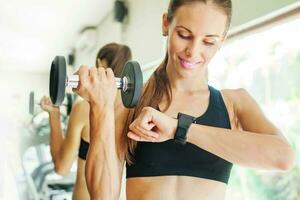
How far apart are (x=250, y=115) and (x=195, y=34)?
254mm

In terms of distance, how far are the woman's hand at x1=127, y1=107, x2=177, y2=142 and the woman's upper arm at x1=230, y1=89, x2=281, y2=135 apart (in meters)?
0.28

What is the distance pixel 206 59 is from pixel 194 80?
145mm

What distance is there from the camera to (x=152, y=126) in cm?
73

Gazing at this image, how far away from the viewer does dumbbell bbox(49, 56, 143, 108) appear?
0.71 meters

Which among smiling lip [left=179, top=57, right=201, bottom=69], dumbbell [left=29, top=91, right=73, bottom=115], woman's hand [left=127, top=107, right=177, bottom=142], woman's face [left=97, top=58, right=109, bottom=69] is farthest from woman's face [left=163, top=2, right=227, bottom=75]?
dumbbell [left=29, top=91, right=73, bottom=115]

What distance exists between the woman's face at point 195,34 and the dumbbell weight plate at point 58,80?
305mm

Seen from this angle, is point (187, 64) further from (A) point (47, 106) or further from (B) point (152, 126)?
(A) point (47, 106)

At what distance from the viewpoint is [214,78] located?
1.71 m

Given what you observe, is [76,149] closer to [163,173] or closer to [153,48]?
[153,48]

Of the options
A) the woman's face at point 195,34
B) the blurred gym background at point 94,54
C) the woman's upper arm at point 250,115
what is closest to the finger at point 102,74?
the woman's face at point 195,34

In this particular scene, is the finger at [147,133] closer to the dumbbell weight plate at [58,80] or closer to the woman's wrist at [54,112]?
the dumbbell weight plate at [58,80]

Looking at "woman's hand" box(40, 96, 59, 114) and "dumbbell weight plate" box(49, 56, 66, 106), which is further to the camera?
"woman's hand" box(40, 96, 59, 114)

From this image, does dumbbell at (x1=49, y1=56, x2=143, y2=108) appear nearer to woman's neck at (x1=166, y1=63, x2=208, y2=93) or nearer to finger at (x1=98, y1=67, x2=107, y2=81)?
finger at (x1=98, y1=67, x2=107, y2=81)

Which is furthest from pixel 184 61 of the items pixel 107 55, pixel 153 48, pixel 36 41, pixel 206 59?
pixel 36 41
